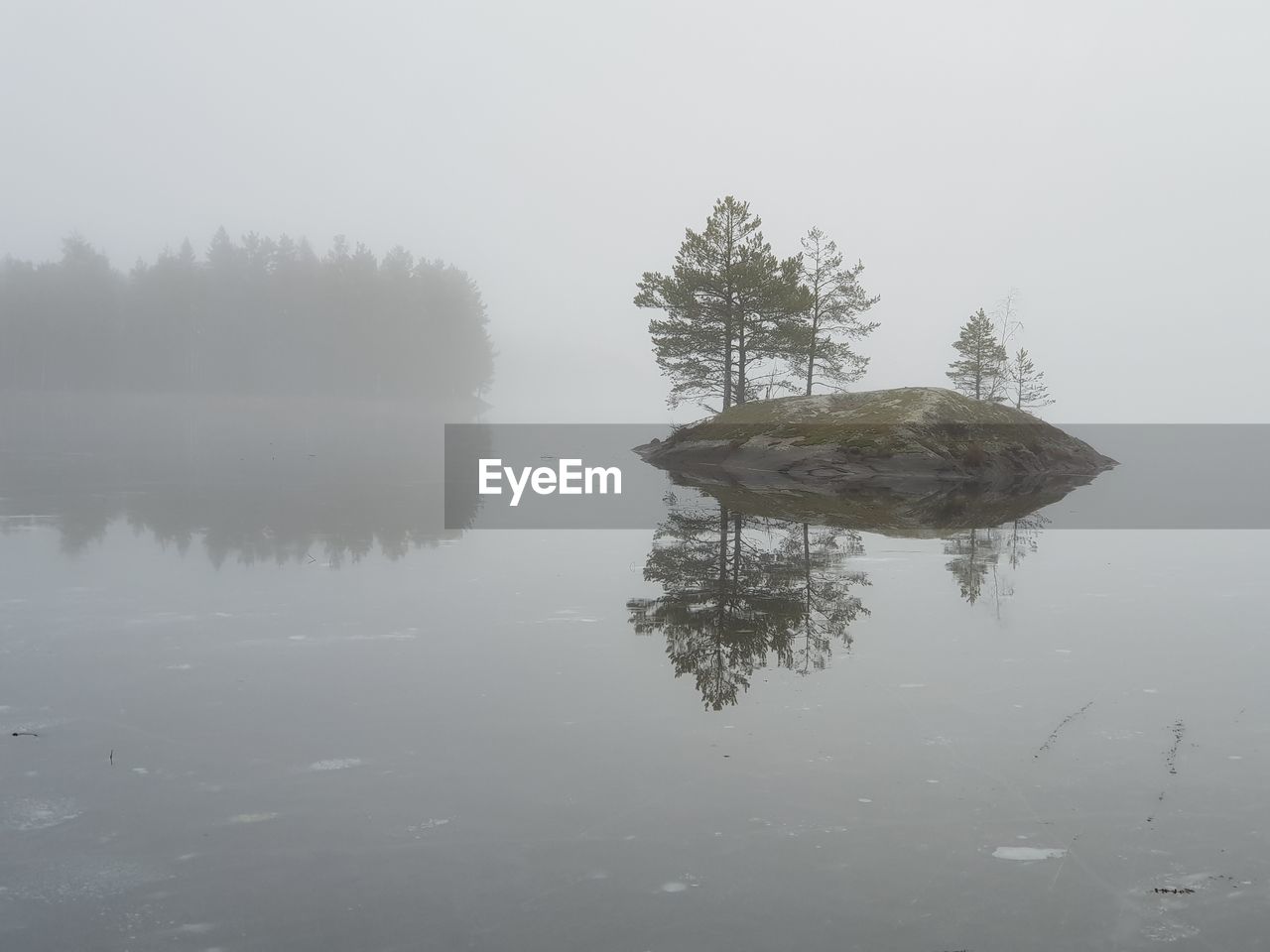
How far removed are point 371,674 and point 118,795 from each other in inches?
90.0

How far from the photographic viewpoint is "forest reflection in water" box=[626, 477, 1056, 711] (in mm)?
7496

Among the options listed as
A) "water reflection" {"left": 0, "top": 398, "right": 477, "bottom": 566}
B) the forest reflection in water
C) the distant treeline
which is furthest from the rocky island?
the distant treeline

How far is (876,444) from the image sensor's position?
30.4m

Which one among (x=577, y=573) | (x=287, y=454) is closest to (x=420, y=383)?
(x=287, y=454)

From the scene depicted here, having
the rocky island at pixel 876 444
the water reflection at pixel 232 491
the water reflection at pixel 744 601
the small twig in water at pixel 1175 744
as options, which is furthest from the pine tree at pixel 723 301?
the small twig in water at pixel 1175 744

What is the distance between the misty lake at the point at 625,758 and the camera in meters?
3.62

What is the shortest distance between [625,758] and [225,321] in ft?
385

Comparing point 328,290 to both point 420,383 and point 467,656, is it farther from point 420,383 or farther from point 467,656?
point 467,656

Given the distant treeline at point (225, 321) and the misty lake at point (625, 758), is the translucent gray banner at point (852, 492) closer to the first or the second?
the misty lake at point (625, 758)

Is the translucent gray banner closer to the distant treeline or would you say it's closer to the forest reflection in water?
the forest reflection in water

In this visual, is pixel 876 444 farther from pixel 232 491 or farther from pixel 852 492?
pixel 232 491

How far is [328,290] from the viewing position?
375 feet

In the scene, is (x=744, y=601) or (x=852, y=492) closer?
(x=744, y=601)

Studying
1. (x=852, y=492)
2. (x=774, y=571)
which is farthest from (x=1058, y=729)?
(x=852, y=492)
